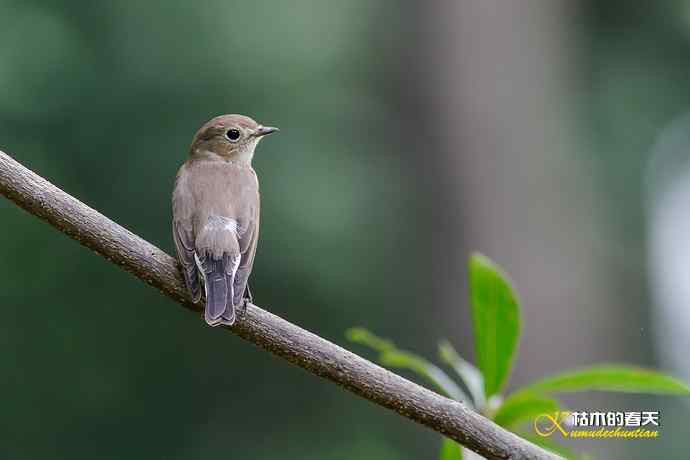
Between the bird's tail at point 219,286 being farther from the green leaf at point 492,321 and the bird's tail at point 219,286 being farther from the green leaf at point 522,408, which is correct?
the green leaf at point 522,408

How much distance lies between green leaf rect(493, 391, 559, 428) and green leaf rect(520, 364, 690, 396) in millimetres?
31

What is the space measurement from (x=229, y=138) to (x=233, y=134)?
0.12 ft

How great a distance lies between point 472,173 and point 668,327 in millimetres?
2589

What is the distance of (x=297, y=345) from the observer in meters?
3.02

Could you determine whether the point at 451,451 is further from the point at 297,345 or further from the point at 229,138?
the point at 229,138

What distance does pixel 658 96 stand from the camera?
13461mm

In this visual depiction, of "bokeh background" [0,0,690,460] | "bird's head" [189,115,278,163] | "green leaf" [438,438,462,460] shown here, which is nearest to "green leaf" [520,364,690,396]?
"green leaf" [438,438,462,460]

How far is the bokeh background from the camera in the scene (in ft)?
36.1

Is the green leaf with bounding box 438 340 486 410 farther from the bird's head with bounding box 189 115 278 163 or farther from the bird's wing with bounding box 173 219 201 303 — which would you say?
the bird's head with bounding box 189 115 278 163

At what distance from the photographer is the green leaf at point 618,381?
9.77 ft

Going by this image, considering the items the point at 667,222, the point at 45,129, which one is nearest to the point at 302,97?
the point at 45,129

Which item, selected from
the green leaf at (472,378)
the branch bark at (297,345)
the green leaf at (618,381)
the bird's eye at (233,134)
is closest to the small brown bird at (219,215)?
the bird's eye at (233,134)

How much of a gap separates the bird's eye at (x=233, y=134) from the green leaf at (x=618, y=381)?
2.94m

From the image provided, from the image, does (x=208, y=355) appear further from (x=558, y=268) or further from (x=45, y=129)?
(x=558, y=268)
